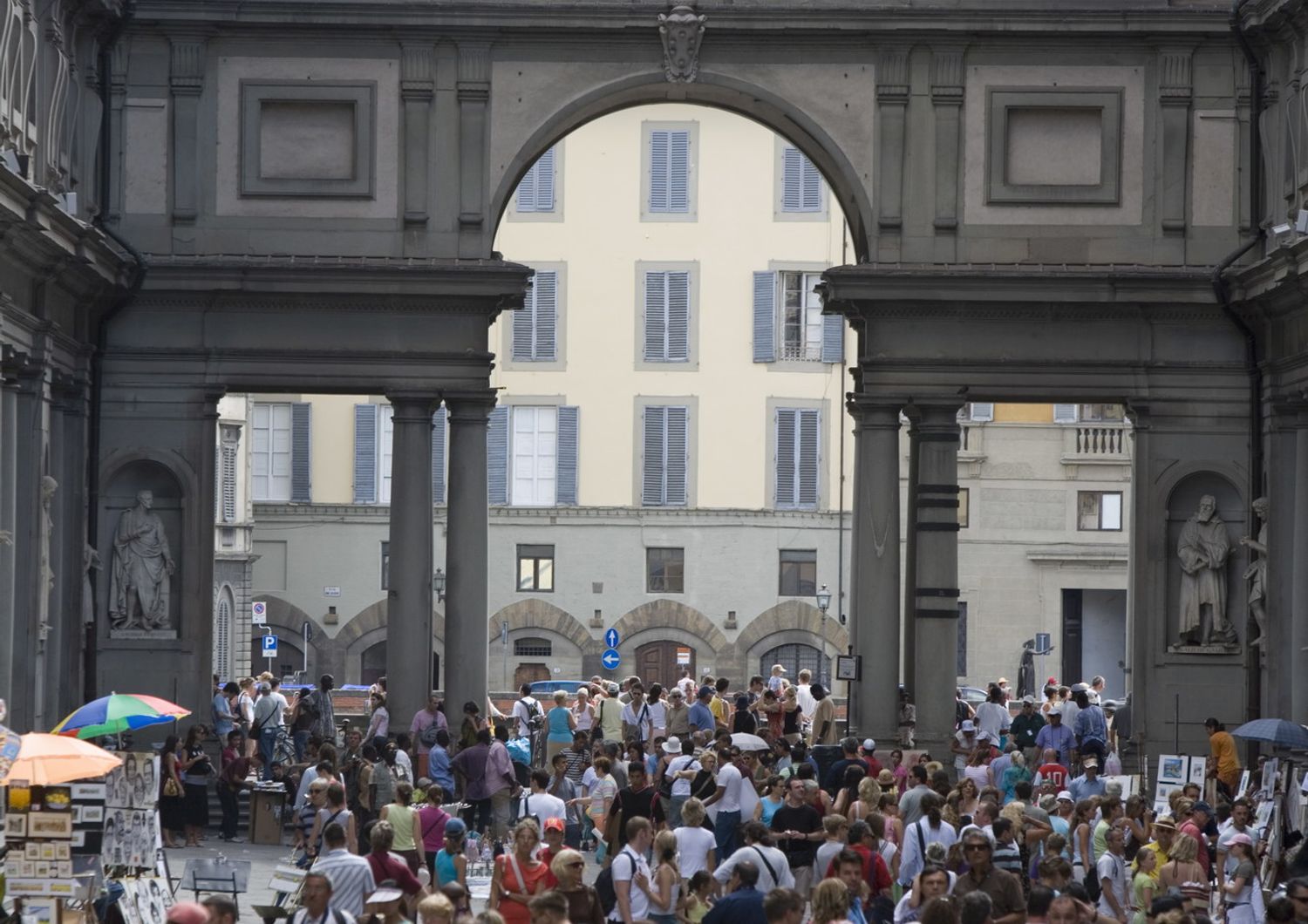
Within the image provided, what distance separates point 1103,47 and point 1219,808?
13536mm

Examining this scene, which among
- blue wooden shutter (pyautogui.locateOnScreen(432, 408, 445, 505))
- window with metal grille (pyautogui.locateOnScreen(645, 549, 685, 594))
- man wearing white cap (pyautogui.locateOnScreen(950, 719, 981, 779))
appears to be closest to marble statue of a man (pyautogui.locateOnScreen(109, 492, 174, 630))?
man wearing white cap (pyautogui.locateOnScreen(950, 719, 981, 779))

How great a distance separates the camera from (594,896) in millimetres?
19094

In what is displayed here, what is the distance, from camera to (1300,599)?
34.8 metres

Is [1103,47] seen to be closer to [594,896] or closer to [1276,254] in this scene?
[1276,254]

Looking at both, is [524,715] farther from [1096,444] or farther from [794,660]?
[1096,444]

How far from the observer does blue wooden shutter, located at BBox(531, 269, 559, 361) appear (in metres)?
65.5

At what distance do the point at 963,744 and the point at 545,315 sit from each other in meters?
31.5

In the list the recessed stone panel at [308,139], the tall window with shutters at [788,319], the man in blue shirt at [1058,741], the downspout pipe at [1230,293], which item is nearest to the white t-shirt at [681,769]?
the man in blue shirt at [1058,741]

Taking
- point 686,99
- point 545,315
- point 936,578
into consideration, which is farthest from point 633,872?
point 545,315

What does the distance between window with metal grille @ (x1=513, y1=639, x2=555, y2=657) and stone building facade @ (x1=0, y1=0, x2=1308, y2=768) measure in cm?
2743

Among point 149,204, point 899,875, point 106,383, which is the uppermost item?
point 149,204

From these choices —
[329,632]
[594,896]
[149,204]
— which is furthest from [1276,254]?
[329,632]

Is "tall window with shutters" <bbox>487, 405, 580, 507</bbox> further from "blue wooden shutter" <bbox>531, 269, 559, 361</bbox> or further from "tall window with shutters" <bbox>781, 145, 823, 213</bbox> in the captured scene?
"tall window with shutters" <bbox>781, 145, 823, 213</bbox>

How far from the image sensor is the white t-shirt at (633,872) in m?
20.3
